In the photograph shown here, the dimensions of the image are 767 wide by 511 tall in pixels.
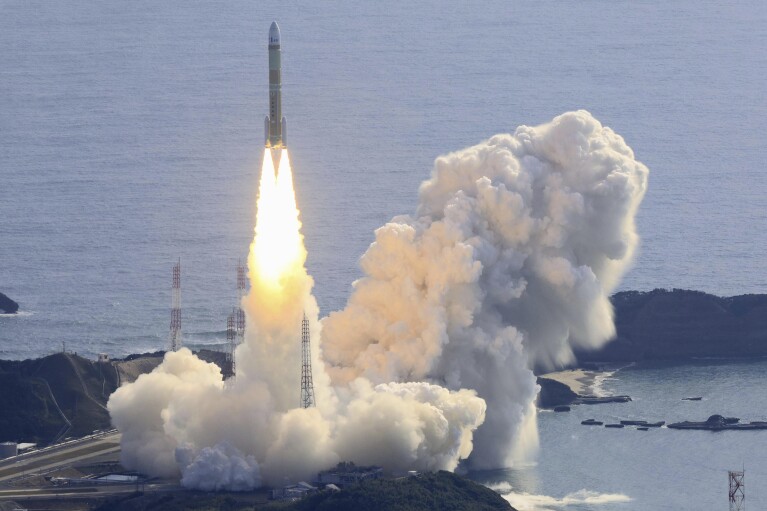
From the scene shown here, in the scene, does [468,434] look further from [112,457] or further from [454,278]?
[112,457]

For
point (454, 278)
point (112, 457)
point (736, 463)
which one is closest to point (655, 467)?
point (736, 463)

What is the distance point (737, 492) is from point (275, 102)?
3023 centimetres

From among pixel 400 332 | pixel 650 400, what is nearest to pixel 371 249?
pixel 400 332

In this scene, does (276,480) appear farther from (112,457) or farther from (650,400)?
(650,400)

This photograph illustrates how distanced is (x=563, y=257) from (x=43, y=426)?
96.0ft

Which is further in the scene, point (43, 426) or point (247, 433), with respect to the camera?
point (43, 426)

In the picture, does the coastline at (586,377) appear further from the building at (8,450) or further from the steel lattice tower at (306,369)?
the building at (8,450)

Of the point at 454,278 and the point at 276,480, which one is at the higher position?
→ the point at 454,278

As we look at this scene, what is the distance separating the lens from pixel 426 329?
161500 millimetres

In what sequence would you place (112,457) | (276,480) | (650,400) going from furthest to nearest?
(650,400) < (112,457) < (276,480)

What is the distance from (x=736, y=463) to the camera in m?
166

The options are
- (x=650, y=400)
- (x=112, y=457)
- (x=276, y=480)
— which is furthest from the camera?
(x=650, y=400)

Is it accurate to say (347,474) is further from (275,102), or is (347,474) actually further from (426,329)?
(275,102)

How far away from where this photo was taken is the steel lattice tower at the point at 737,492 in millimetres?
149750
